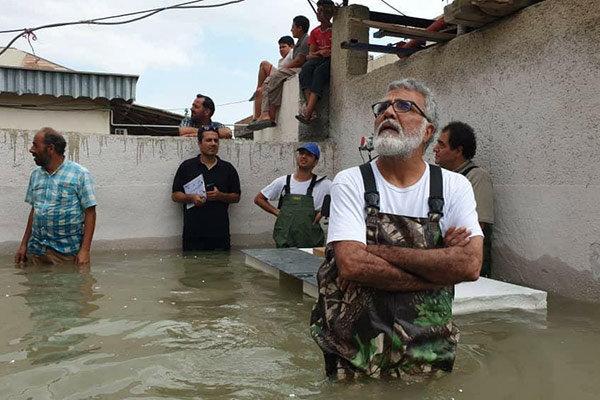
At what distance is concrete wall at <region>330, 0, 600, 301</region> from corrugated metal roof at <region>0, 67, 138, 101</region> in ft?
31.6

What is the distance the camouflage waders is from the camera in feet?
8.62

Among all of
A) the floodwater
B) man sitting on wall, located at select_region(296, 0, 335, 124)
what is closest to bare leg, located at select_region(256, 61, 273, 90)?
man sitting on wall, located at select_region(296, 0, 335, 124)

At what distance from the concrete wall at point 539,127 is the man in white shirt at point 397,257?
7.29 feet

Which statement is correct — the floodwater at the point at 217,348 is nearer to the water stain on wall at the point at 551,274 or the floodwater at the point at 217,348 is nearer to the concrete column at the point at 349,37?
the water stain on wall at the point at 551,274

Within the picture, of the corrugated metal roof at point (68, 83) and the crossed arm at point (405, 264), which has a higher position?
the corrugated metal roof at point (68, 83)

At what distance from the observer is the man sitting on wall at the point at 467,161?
5078 mm

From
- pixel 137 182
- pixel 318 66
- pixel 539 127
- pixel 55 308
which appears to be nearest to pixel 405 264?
pixel 539 127

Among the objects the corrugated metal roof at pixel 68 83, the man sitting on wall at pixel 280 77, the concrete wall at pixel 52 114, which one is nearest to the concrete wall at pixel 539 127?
the man sitting on wall at pixel 280 77

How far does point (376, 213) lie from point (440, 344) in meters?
0.67

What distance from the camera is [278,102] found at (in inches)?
389

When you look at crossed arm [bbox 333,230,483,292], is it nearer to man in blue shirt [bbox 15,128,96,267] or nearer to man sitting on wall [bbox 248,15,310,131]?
man in blue shirt [bbox 15,128,96,267]

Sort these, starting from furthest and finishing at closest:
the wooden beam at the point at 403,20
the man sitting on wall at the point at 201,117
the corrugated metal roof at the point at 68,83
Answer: the corrugated metal roof at the point at 68,83 → the man sitting on wall at the point at 201,117 → the wooden beam at the point at 403,20

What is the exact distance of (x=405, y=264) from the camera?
2.53 meters

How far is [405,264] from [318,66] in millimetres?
6444
